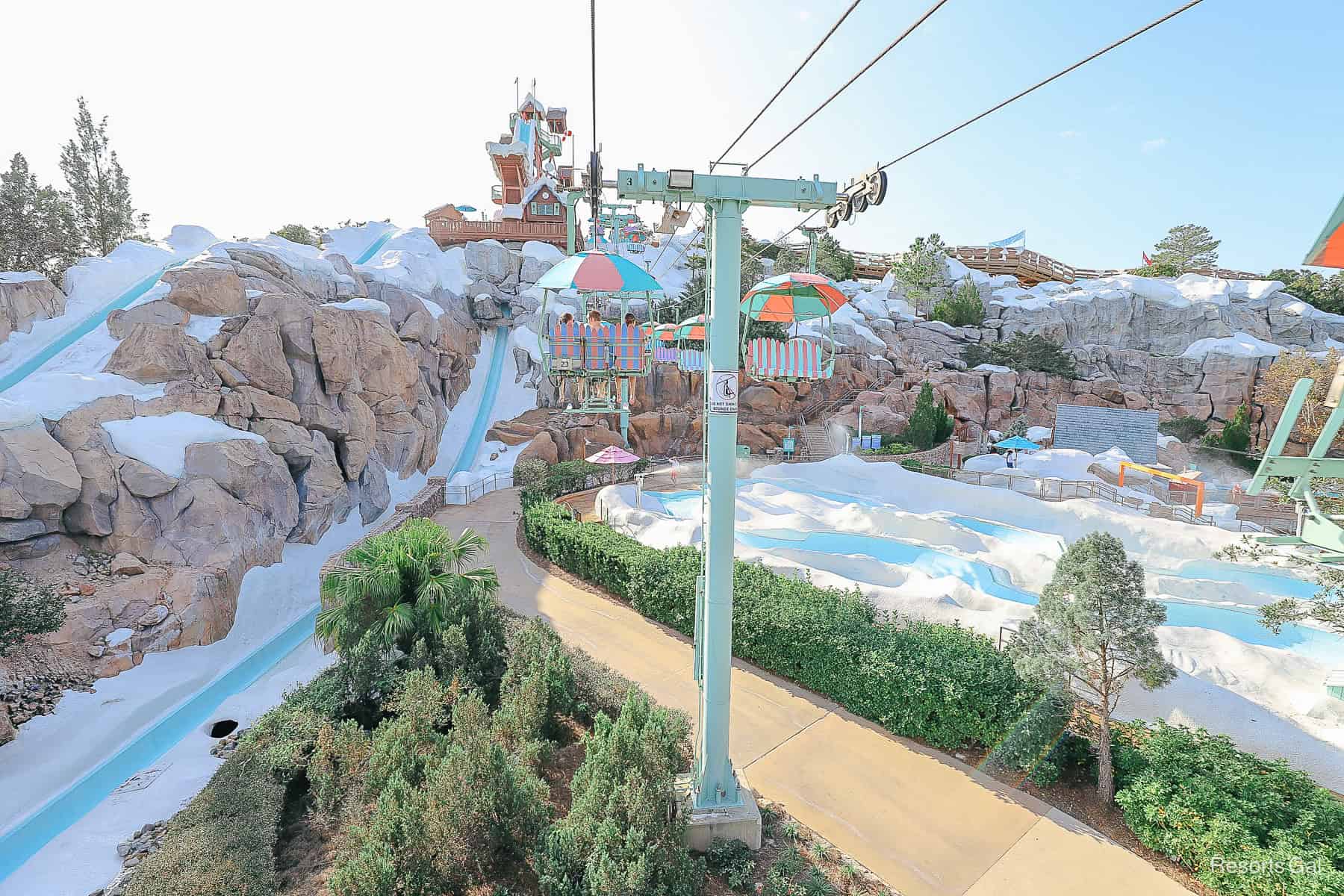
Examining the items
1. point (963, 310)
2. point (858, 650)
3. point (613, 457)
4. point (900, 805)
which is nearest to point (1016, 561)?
point (858, 650)

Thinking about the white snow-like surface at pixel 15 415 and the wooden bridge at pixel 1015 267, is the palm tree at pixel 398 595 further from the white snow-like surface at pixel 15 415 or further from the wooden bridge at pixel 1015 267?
the wooden bridge at pixel 1015 267

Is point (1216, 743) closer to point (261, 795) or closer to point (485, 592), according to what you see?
point (485, 592)

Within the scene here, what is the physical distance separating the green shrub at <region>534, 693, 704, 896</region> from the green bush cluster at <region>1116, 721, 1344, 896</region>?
4.20m

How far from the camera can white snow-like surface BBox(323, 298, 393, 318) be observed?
837 inches

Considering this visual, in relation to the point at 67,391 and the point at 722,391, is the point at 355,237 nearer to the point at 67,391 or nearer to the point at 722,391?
Result: the point at 67,391

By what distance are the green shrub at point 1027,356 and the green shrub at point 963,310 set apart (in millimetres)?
3751

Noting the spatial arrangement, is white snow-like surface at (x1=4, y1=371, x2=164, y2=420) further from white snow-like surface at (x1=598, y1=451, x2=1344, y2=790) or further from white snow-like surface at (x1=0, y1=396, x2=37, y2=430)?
white snow-like surface at (x1=598, y1=451, x2=1344, y2=790)

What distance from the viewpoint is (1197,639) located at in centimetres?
876

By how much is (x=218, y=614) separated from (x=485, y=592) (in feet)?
27.8

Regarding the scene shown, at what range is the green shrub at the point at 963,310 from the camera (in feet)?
131

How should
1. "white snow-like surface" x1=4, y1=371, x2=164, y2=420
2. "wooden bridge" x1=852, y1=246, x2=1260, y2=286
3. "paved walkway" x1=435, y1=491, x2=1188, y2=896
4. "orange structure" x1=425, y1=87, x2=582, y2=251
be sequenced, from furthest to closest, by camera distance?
"wooden bridge" x1=852, y1=246, x2=1260, y2=286, "orange structure" x1=425, y1=87, x2=582, y2=251, "white snow-like surface" x1=4, y1=371, x2=164, y2=420, "paved walkway" x1=435, y1=491, x2=1188, y2=896

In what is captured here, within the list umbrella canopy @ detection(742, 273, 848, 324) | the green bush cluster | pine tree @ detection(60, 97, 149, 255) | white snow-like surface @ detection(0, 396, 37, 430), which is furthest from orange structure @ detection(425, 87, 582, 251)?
the green bush cluster

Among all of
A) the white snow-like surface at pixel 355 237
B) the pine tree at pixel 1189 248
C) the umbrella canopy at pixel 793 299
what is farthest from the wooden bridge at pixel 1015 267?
the umbrella canopy at pixel 793 299

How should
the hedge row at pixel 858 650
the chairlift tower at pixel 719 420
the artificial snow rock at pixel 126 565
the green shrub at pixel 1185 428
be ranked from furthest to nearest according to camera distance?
the green shrub at pixel 1185 428, the artificial snow rock at pixel 126 565, the hedge row at pixel 858 650, the chairlift tower at pixel 719 420
